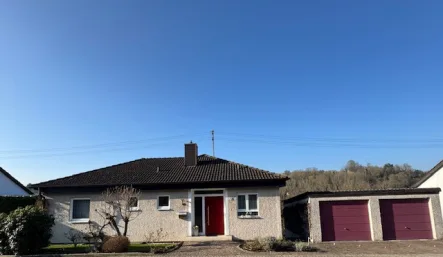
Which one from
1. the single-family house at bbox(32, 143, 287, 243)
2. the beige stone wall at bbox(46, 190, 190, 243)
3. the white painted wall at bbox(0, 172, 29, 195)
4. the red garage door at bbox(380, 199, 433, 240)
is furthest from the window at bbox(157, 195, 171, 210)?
the white painted wall at bbox(0, 172, 29, 195)

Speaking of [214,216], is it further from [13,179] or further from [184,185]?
[13,179]

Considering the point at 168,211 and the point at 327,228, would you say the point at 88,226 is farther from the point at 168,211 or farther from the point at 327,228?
the point at 327,228

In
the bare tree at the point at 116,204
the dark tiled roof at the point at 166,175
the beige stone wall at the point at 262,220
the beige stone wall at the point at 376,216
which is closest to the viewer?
the beige stone wall at the point at 376,216

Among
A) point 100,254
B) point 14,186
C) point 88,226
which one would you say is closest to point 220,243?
point 100,254

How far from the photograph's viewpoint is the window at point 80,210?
62.7 feet

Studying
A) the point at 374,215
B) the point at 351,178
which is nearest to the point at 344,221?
the point at 374,215

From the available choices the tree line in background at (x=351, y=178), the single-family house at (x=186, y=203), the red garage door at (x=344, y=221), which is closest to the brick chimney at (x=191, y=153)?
the single-family house at (x=186, y=203)

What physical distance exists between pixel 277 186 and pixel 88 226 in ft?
34.6

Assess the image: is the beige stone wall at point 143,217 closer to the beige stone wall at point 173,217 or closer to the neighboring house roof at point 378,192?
the beige stone wall at point 173,217

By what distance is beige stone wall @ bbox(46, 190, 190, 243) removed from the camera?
18.6m

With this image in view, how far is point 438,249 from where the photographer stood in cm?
1402

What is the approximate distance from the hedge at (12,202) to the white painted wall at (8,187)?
677 cm

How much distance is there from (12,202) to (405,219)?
21499 mm

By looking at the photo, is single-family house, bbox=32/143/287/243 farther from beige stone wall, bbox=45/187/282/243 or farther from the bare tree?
the bare tree
